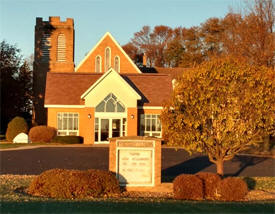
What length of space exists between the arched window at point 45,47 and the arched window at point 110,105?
18271mm

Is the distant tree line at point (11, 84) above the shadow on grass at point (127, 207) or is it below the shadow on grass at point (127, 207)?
above

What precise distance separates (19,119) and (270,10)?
21.9 metres

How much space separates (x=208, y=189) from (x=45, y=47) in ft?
130

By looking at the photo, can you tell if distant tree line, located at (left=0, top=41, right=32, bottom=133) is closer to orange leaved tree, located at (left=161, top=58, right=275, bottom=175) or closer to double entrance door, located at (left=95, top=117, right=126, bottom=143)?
double entrance door, located at (left=95, top=117, right=126, bottom=143)

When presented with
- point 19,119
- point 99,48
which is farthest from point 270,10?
point 19,119

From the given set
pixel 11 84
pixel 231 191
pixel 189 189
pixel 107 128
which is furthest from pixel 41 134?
pixel 231 191

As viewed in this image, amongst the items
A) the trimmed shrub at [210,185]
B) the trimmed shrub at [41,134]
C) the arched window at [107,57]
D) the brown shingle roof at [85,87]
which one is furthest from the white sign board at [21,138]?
the trimmed shrub at [210,185]

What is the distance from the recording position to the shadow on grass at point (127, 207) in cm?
1022

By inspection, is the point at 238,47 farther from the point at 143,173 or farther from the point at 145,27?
the point at 145,27

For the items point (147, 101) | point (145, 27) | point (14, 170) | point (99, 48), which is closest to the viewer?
point (14, 170)

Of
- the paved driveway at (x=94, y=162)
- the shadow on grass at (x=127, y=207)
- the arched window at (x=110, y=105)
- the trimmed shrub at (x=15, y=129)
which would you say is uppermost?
the arched window at (x=110, y=105)

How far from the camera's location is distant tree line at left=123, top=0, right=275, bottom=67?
32.9 m

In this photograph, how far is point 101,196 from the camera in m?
14.0

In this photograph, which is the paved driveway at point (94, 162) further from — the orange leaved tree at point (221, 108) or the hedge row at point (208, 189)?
the hedge row at point (208, 189)
